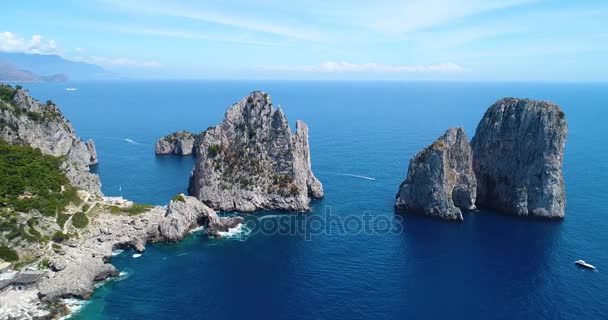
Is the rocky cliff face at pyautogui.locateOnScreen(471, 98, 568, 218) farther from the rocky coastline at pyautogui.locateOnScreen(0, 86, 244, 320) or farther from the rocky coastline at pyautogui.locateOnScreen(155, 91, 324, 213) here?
the rocky coastline at pyautogui.locateOnScreen(0, 86, 244, 320)

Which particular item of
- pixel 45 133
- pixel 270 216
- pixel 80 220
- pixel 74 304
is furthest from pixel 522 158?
pixel 45 133

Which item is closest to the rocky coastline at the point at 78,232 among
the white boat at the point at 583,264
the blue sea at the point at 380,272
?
the blue sea at the point at 380,272

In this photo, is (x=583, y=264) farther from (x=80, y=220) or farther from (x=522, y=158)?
(x=80, y=220)

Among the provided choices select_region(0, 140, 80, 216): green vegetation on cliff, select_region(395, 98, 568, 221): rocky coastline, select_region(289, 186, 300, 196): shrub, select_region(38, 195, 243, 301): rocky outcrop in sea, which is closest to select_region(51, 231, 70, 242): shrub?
select_region(38, 195, 243, 301): rocky outcrop in sea

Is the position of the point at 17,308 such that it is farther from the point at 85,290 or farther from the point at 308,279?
the point at 308,279

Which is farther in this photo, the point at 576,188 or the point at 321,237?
the point at 576,188

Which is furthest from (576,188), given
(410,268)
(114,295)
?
(114,295)
